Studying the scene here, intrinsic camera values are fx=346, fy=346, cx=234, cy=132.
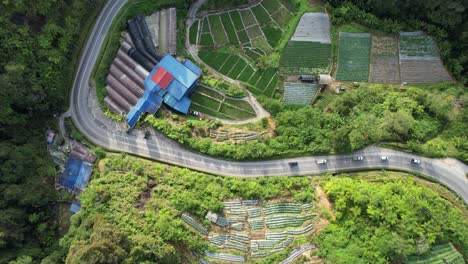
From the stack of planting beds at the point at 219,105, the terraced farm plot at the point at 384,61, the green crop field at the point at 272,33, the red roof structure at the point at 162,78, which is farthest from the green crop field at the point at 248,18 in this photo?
the terraced farm plot at the point at 384,61

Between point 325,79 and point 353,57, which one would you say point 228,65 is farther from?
point 353,57

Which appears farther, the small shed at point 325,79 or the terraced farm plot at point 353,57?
the terraced farm plot at point 353,57

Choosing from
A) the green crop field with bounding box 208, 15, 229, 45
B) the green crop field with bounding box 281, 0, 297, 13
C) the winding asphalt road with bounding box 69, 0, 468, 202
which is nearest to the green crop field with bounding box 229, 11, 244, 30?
the green crop field with bounding box 208, 15, 229, 45

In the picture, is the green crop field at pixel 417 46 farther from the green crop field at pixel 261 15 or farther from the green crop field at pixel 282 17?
the green crop field at pixel 261 15

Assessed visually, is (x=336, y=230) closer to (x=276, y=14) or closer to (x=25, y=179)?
(x=276, y=14)

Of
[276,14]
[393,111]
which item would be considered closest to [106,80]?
[276,14]

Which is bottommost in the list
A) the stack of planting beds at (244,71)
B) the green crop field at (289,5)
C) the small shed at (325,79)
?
the small shed at (325,79)
